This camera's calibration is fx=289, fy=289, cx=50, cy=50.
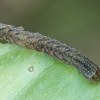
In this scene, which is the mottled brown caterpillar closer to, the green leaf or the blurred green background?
the green leaf

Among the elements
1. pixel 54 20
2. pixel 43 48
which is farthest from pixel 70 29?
pixel 43 48

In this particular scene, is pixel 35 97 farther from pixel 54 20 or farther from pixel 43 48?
pixel 54 20

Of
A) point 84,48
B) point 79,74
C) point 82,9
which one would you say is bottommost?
point 79,74

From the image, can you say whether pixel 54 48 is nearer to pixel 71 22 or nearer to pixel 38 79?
pixel 38 79

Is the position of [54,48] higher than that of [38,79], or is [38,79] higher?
[54,48]

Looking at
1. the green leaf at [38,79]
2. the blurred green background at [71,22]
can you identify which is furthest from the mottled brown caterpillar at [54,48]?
the blurred green background at [71,22]

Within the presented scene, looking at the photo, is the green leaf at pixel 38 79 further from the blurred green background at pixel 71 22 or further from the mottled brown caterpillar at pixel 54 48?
the blurred green background at pixel 71 22

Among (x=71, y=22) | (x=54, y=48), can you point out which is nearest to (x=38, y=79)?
(x=54, y=48)
